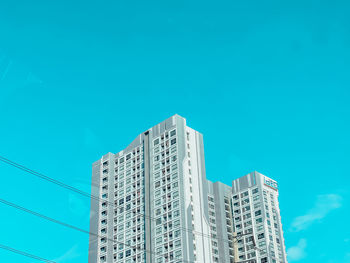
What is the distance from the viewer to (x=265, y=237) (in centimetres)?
15800

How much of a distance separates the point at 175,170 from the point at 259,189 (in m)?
33.0

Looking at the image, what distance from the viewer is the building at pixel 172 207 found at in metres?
142

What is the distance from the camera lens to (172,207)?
144m

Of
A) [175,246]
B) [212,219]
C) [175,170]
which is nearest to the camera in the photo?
[175,246]

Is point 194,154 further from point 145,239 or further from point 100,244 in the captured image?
point 100,244

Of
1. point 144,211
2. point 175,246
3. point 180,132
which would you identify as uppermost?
point 180,132

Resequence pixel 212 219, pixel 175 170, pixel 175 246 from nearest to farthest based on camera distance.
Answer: pixel 175 246
pixel 175 170
pixel 212 219

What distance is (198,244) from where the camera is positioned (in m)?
141

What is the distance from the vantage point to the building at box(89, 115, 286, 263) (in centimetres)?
14250

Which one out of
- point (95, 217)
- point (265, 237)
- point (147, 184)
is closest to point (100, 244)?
point (95, 217)

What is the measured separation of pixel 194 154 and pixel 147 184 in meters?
16.8

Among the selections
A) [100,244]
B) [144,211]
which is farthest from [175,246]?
[100,244]

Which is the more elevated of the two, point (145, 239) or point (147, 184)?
point (147, 184)

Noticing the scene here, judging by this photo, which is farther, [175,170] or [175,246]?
[175,170]
